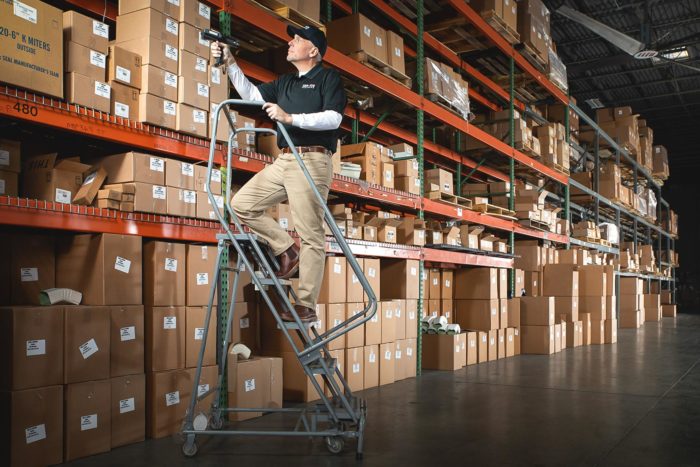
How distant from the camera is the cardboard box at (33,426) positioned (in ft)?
10.2

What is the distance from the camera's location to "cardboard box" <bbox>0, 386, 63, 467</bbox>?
311 cm

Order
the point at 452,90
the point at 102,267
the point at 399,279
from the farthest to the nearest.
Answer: the point at 452,90
the point at 399,279
the point at 102,267

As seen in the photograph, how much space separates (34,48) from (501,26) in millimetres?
6704

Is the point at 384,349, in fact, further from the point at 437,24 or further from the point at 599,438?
the point at 437,24

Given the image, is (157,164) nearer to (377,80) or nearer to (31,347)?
(31,347)

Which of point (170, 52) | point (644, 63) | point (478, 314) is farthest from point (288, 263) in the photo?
point (644, 63)

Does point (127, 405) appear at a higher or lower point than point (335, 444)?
higher

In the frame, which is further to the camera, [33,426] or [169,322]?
[169,322]

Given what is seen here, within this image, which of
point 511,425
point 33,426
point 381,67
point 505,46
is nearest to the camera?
point 33,426

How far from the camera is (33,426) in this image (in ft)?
10.5

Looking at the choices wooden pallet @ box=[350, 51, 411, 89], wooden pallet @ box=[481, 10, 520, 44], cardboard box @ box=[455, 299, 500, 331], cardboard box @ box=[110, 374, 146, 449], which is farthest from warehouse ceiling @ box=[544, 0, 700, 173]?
cardboard box @ box=[110, 374, 146, 449]

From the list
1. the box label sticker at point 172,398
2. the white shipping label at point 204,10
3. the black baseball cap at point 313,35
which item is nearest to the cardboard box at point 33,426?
the box label sticker at point 172,398

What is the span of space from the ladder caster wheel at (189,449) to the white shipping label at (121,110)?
202 centimetres

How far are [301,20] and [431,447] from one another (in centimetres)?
350
